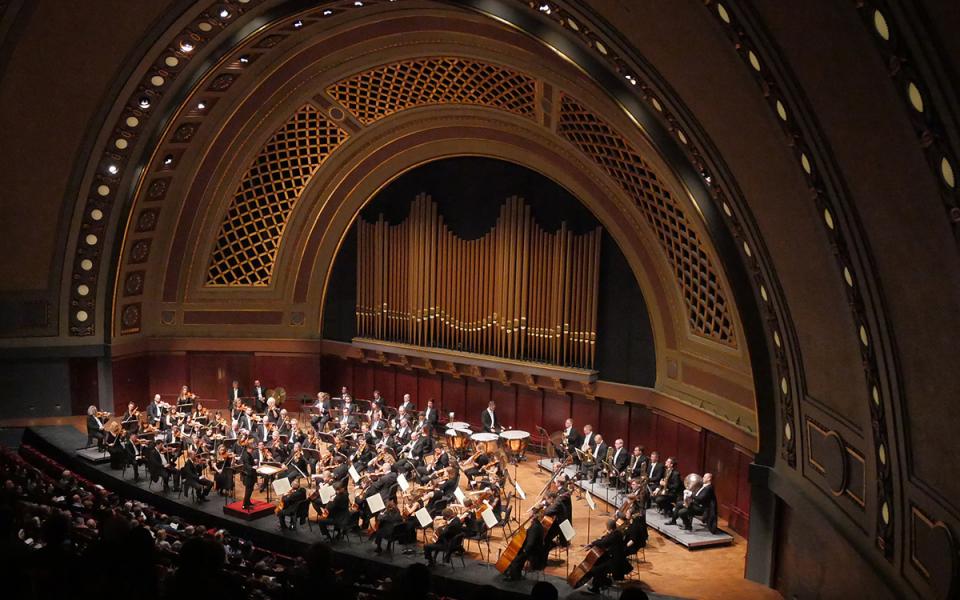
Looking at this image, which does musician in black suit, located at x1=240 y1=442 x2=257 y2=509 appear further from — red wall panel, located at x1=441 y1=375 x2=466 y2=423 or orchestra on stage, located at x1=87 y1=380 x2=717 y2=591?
red wall panel, located at x1=441 y1=375 x2=466 y2=423

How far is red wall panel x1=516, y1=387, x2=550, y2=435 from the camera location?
706 inches

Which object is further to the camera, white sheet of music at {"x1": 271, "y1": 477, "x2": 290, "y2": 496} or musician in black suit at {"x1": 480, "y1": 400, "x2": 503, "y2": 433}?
musician in black suit at {"x1": 480, "y1": 400, "x2": 503, "y2": 433}

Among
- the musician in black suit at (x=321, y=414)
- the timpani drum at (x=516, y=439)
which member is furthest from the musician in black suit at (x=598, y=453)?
the musician in black suit at (x=321, y=414)

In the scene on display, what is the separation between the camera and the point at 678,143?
37.3 feet

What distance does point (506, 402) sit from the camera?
18406 millimetres

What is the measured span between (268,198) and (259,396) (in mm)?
4163

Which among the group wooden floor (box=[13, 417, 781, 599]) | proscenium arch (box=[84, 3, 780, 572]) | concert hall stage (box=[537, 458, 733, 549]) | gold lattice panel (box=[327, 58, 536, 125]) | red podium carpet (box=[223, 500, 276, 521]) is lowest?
wooden floor (box=[13, 417, 781, 599])

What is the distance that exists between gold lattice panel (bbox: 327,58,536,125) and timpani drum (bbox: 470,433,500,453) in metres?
5.58

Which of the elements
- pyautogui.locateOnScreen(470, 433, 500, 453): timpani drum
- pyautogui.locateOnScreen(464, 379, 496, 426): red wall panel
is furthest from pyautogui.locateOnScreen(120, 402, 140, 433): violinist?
pyautogui.locateOnScreen(464, 379, 496, 426): red wall panel

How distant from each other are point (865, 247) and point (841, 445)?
2.72 metres

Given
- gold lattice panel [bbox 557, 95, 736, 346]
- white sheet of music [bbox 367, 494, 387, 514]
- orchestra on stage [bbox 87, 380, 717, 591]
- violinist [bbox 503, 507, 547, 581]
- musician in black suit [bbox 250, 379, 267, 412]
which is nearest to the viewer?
violinist [bbox 503, 507, 547, 581]

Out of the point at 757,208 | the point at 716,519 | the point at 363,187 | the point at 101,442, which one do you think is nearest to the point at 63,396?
the point at 101,442

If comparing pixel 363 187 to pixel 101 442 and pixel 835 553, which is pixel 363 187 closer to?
pixel 101 442

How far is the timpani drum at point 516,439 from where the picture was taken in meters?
16.7
